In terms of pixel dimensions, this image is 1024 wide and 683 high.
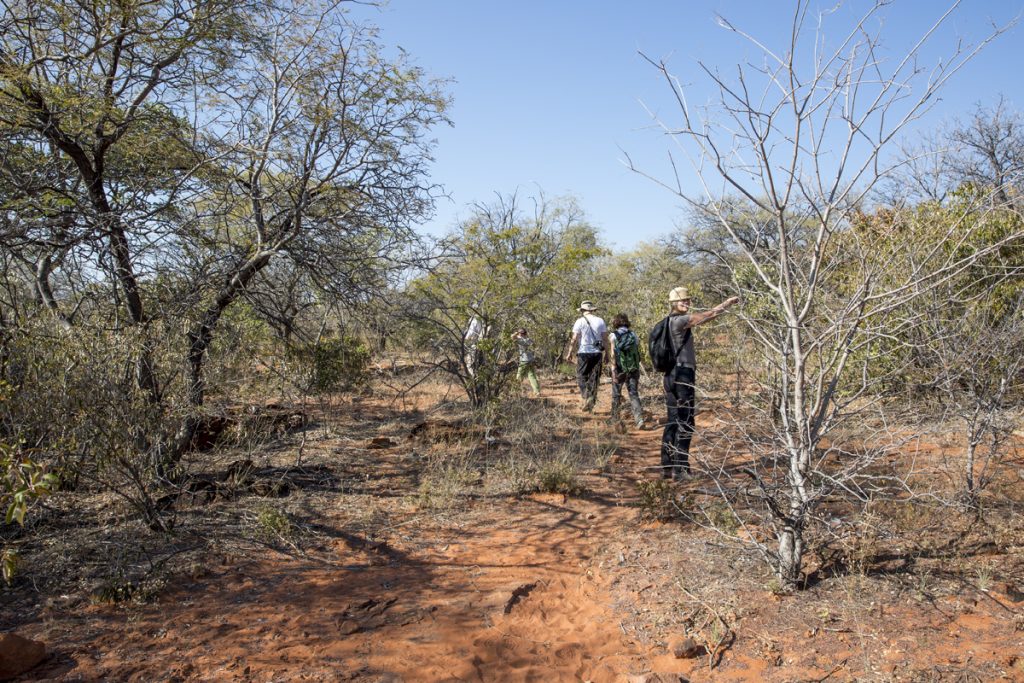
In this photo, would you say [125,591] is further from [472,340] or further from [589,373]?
[589,373]

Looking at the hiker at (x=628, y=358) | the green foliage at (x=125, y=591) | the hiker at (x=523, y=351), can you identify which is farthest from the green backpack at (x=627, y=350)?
the green foliage at (x=125, y=591)

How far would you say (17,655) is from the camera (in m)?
3.33

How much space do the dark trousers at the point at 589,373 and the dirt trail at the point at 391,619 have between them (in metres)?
3.89

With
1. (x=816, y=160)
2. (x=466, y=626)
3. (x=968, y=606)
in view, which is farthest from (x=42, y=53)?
(x=968, y=606)

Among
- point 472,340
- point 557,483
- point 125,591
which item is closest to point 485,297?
point 472,340

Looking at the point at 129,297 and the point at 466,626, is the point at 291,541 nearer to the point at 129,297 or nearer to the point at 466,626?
the point at 466,626

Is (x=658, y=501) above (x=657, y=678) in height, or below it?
above

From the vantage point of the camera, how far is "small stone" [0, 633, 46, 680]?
3.28m

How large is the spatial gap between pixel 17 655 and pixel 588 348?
6699 mm

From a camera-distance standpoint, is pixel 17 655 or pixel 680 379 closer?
pixel 17 655

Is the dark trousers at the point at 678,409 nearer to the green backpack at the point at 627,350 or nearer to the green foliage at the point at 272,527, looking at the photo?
the green backpack at the point at 627,350

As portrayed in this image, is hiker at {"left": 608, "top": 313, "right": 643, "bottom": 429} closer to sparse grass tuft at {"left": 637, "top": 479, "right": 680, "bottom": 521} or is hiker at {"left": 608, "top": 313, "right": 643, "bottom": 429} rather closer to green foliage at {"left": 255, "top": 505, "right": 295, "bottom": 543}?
sparse grass tuft at {"left": 637, "top": 479, "right": 680, "bottom": 521}

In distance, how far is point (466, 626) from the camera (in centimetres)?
384

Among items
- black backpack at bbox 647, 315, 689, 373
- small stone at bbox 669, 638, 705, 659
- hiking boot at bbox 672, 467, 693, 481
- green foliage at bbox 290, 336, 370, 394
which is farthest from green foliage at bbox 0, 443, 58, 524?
hiking boot at bbox 672, 467, 693, 481
